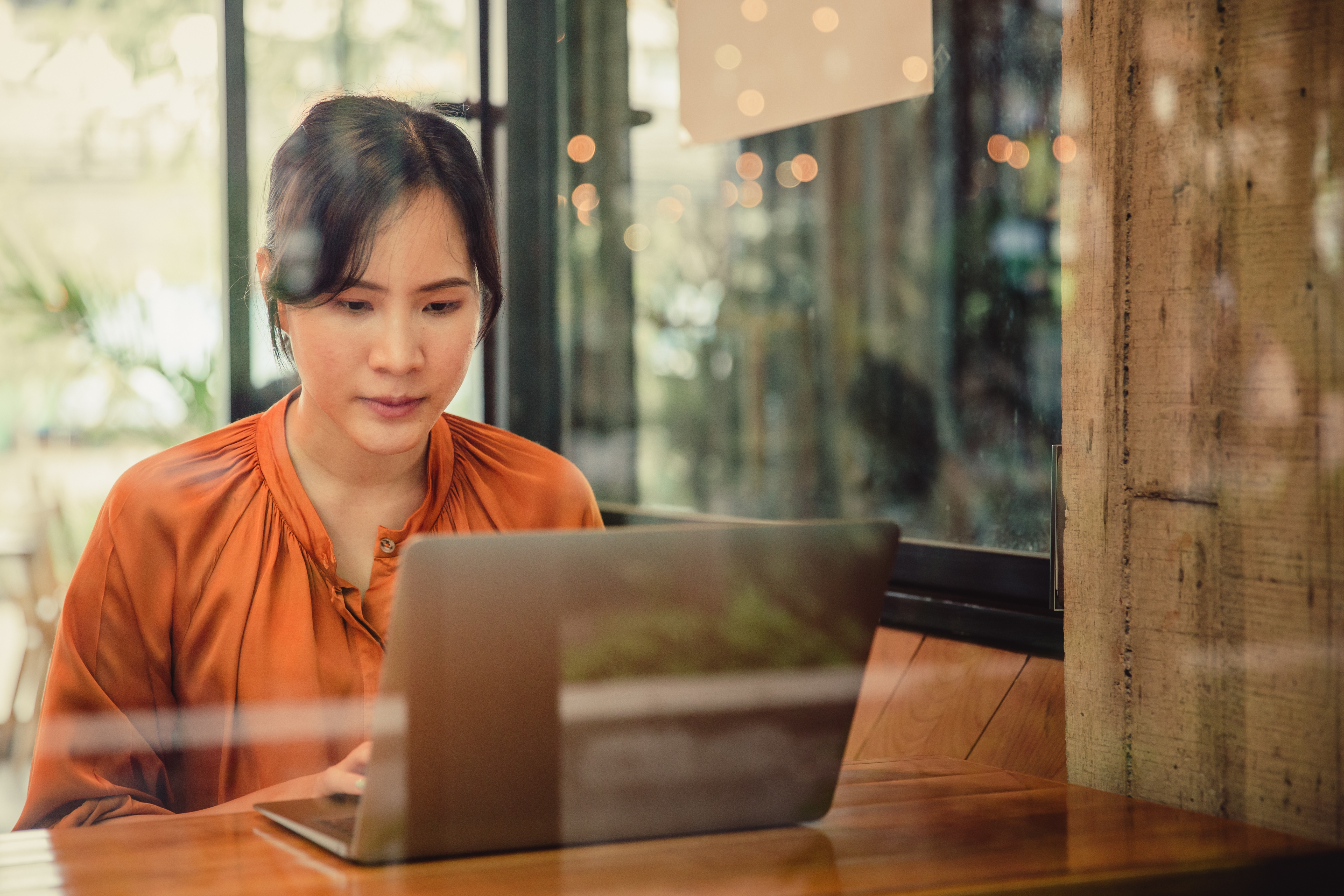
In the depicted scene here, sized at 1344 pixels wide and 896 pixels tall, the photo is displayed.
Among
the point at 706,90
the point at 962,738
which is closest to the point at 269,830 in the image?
the point at 962,738

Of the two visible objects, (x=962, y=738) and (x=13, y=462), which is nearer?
(x=962, y=738)

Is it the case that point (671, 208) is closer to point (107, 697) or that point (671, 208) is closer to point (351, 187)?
point (351, 187)

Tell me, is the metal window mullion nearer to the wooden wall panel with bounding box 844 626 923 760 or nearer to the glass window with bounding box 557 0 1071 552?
the glass window with bounding box 557 0 1071 552

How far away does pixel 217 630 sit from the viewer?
4.17ft

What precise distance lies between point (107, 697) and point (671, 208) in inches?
60.4

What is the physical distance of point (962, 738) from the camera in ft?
4.56

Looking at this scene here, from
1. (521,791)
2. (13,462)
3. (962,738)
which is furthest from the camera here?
(13,462)

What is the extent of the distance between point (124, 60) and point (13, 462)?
2.63 feet

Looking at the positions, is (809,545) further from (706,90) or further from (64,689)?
(706,90)

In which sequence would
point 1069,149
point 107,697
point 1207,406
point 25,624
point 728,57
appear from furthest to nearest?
point 25,624 → point 728,57 → point 107,697 → point 1069,149 → point 1207,406

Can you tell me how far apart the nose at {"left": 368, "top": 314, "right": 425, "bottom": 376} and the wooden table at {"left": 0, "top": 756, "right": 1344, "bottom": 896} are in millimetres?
740

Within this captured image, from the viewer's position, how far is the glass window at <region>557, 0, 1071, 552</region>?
1.52 m

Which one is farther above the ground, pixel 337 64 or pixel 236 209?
pixel 337 64

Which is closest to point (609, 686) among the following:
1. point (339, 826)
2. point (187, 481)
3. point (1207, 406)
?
point (339, 826)
